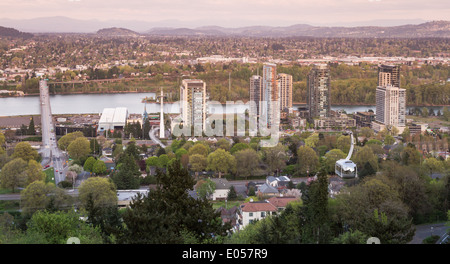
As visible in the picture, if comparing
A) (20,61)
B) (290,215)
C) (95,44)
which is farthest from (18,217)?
(95,44)

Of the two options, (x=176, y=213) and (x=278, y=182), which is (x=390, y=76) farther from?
(x=176, y=213)

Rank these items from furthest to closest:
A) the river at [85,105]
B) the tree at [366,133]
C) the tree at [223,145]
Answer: the river at [85,105], the tree at [366,133], the tree at [223,145]

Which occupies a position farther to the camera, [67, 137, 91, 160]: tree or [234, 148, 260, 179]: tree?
[67, 137, 91, 160]: tree

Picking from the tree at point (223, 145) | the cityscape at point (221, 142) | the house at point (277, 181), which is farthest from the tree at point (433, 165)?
the tree at point (223, 145)

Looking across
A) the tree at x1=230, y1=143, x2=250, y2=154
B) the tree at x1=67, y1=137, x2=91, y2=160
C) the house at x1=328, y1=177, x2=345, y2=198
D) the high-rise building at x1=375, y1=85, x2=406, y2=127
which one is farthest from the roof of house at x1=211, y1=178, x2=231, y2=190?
the high-rise building at x1=375, y1=85, x2=406, y2=127

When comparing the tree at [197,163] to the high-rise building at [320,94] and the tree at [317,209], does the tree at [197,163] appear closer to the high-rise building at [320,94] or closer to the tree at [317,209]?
the tree at [317,209]

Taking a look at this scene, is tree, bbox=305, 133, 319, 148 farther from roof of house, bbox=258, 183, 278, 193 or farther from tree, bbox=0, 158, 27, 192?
tree, bbox=0, 158, 27, 192
